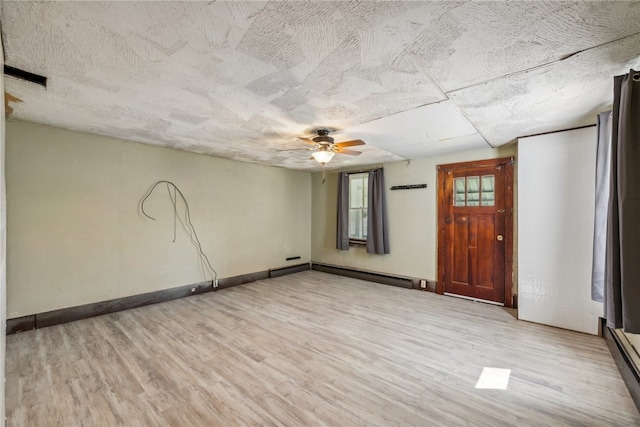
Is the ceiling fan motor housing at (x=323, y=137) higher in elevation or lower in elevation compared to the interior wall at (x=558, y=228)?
higher

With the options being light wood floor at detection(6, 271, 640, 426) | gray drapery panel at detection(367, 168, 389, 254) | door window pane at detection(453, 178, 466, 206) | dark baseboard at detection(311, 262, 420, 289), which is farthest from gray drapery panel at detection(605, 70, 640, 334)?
gray drapery panel at detection(367, 168, 389, 254)

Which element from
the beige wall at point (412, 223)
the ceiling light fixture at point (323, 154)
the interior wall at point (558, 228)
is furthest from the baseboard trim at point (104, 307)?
the interior wall at point (558, 228)

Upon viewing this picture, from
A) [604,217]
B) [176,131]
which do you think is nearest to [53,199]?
[176,131]

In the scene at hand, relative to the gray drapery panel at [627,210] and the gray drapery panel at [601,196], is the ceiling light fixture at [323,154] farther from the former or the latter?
the gray drapery panel at [601,196]

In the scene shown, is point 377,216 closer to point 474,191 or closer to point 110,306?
point 474,191

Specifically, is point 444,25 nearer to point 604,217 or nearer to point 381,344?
point 604,217

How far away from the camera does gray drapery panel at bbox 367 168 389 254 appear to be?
5133mm

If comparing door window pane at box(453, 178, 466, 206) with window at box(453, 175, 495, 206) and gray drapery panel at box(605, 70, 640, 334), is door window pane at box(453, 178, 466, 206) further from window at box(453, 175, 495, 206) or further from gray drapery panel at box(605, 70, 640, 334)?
gray drapery panel at box(605, 70, 640, 334)

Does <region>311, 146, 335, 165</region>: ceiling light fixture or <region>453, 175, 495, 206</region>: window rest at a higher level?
<region>311, 146, 335, 165</region>: ceiling light fixture

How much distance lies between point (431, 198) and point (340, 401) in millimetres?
3674

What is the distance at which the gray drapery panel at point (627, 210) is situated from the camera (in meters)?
1.57

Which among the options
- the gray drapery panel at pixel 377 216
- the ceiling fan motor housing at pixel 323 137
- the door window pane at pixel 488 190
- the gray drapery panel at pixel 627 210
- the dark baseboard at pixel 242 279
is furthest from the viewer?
the gray drapery panel at pixel 377 216

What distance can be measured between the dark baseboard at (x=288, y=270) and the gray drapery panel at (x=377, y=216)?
5.91ft

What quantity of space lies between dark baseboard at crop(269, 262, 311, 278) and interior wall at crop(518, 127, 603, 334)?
4.15m
